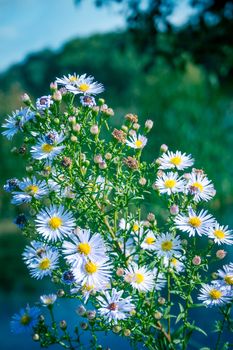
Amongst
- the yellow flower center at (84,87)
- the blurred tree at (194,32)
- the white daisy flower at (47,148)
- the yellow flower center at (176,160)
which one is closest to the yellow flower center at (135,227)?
the yellow flower center at (176,160)

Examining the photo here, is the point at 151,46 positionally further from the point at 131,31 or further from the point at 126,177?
the point at 126,177

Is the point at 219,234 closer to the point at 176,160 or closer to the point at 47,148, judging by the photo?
the point at 176,160

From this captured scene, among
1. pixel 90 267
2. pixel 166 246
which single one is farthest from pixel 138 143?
pixel 90 267

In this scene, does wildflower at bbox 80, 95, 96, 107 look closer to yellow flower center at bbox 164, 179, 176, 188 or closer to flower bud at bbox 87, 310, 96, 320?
yellow flower center at bbox 164, 179, 176, 188

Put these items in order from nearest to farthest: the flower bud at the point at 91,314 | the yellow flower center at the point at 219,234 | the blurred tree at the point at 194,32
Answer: the flower bud at the point at 91,314 → the yellow flower center at the point at 219,234 → the blurred tree at the point at 194,32

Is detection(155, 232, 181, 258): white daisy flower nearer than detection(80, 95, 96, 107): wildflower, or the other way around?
detection(155, 232, 181, 258): white daisy flower

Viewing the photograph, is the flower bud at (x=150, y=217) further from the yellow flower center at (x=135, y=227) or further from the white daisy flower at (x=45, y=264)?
the white daisy flower at (x=45, y=264)

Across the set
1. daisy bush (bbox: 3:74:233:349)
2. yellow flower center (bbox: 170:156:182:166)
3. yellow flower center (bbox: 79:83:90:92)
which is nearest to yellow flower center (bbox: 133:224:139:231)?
daisy bush (bbox: 3:74:233:349)
